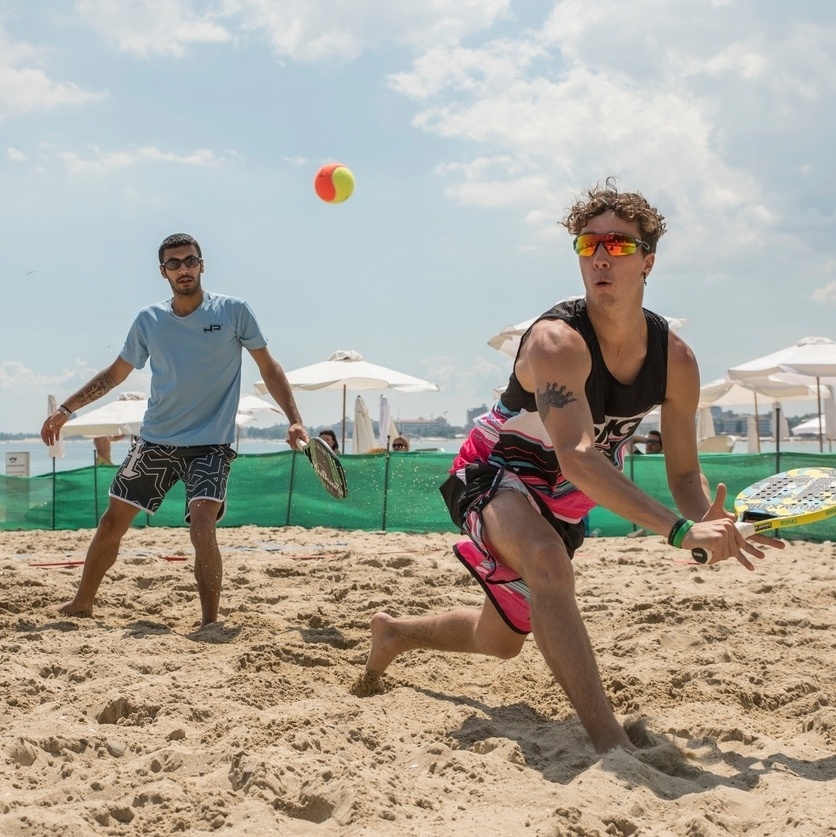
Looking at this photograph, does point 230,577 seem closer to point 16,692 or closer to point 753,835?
point 16,692

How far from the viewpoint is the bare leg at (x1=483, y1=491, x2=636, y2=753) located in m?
3.03

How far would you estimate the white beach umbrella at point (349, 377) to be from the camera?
16.6 meters

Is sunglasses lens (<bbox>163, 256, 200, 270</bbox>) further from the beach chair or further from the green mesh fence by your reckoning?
the beach chair

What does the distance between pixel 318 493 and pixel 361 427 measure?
20.7ft

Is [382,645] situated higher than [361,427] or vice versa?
[361,427]

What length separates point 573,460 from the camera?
3.04 meters

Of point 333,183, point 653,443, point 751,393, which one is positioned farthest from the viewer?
point 751,393

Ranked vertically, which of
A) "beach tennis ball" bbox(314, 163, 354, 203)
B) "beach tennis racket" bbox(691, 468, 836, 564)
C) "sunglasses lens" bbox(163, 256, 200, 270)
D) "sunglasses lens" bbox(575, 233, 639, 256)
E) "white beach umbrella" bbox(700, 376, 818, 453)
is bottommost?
"beach tennis racket" bbox(691, 468, 836, 564)

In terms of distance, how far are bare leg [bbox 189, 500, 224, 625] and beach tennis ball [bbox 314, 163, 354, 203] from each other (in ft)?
22.0

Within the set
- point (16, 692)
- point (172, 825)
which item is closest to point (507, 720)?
point (172, 825)

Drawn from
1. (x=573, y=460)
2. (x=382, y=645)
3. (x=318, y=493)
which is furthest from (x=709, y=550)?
(x=318, y=493)

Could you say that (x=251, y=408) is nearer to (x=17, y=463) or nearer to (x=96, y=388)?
(x=17, y=463)

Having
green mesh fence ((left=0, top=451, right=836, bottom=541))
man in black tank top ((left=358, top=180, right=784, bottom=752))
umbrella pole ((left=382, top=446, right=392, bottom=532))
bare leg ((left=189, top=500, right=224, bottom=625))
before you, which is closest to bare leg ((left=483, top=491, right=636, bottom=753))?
man in black tank top ((left=358, top=180, right=784, bottom=752))

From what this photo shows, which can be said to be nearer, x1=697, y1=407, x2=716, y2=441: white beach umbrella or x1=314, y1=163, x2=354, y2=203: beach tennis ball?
x1=314, y1=163, x2=354, y2=203: beach tennis ball
